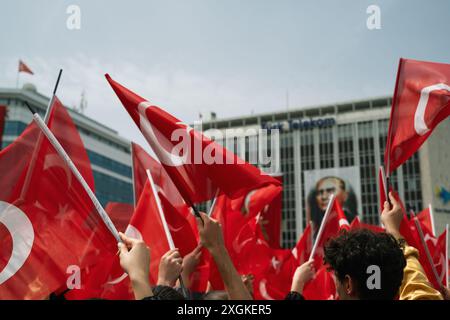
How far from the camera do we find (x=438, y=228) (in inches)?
2217

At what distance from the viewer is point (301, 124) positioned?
67938 millimetres

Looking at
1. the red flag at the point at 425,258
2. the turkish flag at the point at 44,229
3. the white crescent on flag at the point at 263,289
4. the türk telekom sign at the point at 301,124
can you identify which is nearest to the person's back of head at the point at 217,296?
the turkish flag at the point at 44,229

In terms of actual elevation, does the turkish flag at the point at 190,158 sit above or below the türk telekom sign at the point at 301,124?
below

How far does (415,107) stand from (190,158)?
7.41ft

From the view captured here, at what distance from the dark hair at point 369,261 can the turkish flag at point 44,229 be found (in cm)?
217

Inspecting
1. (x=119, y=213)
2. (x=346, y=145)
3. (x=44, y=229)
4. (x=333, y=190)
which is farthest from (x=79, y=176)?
(x=346, y=145)

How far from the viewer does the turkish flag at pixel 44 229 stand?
Answer: 164 inches

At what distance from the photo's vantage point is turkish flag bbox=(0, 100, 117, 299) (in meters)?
4.16

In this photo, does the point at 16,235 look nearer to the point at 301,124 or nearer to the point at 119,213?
the point at 119,213

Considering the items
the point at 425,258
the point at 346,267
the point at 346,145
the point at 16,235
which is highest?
the point at 346,145

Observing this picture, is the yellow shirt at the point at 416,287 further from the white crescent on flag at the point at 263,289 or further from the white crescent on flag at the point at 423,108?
the white crescent on flag at the point at 263,289

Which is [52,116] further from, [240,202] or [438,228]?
[438,228]
